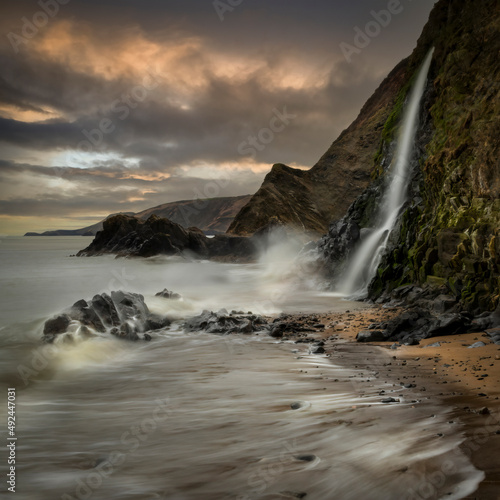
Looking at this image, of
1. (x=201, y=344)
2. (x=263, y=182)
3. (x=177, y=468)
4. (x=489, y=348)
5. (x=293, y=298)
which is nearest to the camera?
(x=177, y=468)

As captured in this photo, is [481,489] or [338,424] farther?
[338,424]

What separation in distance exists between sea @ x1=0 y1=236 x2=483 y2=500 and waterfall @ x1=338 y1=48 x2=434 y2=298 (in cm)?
986

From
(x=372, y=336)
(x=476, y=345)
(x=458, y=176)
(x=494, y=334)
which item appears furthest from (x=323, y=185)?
(x=476, y=345)

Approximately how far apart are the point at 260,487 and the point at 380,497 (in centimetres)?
90

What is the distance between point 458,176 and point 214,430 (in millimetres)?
11381

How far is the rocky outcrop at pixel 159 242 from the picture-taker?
5225cm

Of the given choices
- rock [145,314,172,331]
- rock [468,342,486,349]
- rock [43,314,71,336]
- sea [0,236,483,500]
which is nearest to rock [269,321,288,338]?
sea [0,236,483,500]

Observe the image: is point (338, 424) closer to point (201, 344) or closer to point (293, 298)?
point (201, 344)

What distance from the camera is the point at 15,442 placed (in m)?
4.34

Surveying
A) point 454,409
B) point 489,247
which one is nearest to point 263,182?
point 489,247

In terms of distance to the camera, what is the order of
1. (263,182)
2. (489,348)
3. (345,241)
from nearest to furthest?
1. (489,348)
2. (345,241)
3. (263,182)

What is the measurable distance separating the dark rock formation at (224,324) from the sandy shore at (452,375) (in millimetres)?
1341

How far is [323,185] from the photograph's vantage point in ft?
226

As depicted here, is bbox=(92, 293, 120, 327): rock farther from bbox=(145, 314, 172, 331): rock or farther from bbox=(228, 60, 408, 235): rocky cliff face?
bbox=(228, 60, 408, 235): rocky cliff face
